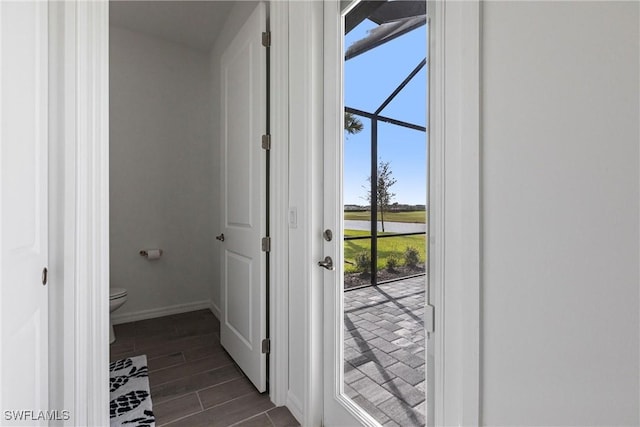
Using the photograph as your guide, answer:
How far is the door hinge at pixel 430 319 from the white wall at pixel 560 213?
0.62 ft

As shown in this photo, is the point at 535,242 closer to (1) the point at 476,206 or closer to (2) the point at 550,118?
(1) the point at 476,206

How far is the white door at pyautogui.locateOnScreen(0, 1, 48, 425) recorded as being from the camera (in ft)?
2.28

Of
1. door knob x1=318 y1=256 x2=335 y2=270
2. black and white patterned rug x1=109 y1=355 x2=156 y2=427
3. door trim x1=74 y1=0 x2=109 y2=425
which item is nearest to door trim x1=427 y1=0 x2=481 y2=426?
door knob x1=318 y1=256 x2=335 y2=270

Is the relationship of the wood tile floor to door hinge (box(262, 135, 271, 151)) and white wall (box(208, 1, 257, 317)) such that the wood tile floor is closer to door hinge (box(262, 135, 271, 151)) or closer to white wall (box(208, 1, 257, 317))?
white wall (box(208, 1, 257, 317))

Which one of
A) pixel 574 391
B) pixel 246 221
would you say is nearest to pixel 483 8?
pixel 574 391

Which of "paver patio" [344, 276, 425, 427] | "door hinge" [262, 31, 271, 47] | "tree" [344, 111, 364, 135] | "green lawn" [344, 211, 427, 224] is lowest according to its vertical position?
"paver patio" [344, 276, 425, 427]

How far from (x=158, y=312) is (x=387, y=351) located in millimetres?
2614

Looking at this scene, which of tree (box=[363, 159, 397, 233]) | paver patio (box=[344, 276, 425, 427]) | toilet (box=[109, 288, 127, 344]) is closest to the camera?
paver patio (box=[344, 276, 425, 427])

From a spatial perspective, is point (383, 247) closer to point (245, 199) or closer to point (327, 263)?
point (327, 263)

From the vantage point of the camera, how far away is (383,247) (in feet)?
3.84

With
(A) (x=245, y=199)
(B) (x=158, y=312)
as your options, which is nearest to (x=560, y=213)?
(A) (x=245, y=199)

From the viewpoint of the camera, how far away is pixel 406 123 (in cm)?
103

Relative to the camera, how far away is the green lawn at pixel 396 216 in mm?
994

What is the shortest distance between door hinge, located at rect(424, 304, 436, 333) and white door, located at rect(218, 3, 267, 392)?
1031 mm
